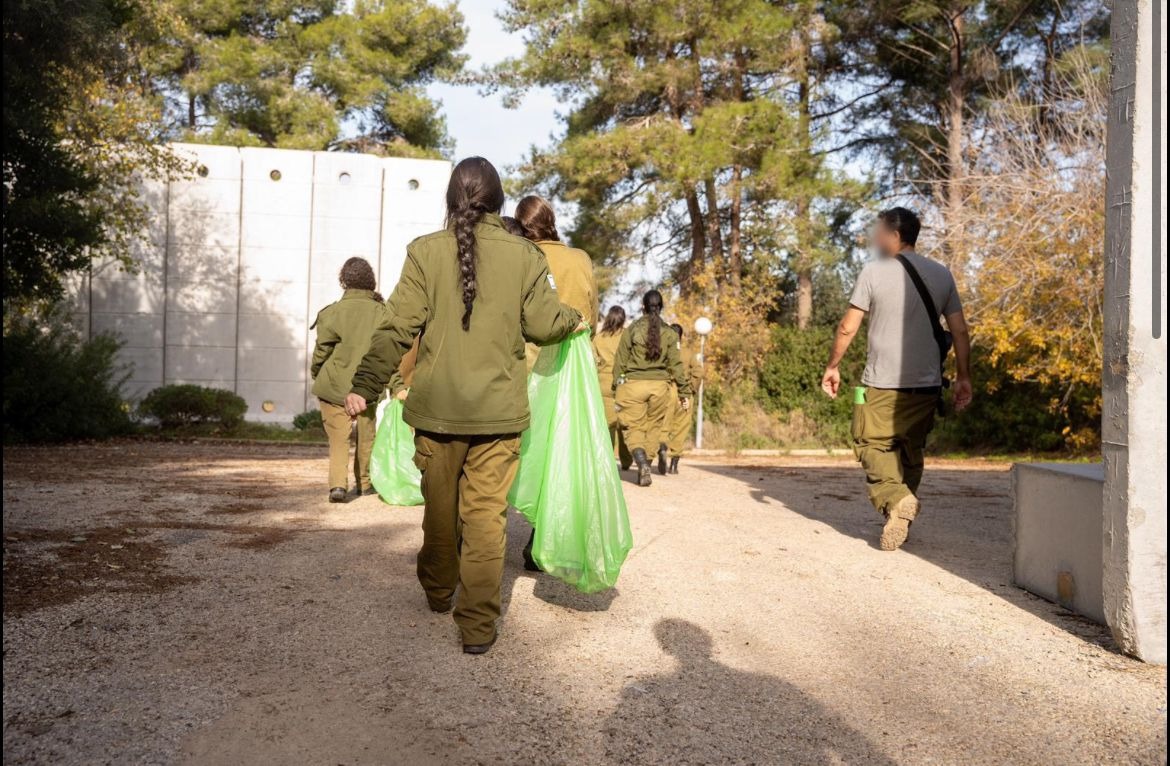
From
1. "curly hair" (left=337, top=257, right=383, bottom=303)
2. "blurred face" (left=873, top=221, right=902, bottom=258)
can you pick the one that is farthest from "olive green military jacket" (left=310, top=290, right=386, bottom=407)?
"blurred face" (left=873, top=221, right=902, bottom=258)

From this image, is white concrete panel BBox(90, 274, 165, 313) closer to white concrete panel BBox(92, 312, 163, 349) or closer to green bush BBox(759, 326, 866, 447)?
white concrete panel BBox(92, 312, 163, 349)

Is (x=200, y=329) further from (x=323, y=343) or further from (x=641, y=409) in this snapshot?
(x=323, y=343)

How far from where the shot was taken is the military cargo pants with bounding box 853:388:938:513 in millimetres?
6312

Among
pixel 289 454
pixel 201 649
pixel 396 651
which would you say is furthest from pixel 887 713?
pixel 289 454

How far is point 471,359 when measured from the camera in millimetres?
4000

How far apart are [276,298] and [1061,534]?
19.7m

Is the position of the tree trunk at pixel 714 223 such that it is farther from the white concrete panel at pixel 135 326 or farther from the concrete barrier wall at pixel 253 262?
the white concrete panel at pixel 135 326

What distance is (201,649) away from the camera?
12.8 ft

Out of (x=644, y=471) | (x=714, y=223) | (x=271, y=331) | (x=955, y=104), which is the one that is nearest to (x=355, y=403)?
(x=644, y=471)

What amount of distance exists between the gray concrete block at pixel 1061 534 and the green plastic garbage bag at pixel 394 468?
4.20 meters

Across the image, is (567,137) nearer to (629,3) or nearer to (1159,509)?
(629,3)

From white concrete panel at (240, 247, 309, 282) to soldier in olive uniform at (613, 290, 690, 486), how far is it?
1364cm

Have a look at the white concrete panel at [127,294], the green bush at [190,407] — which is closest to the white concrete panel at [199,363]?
the white concrete panel at [127,294]

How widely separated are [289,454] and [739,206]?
14401 millimetres
